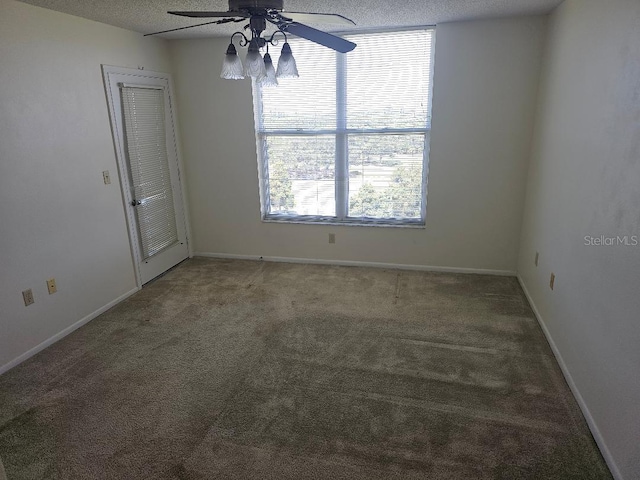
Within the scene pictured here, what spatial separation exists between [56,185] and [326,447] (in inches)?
105

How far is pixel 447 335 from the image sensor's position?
3045mm

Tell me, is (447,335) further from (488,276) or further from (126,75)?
(126,75)

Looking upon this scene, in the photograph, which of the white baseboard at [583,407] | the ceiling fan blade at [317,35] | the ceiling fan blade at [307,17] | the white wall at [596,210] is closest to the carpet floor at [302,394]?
the white baseboard at [583,407]

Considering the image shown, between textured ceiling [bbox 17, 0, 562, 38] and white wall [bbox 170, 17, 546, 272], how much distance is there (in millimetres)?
344

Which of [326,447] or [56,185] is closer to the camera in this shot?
[326,447]

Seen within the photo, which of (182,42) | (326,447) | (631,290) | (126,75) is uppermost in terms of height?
(182,42)

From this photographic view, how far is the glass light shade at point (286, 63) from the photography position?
213 centimetres

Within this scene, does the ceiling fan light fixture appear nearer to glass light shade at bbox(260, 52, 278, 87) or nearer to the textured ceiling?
glass light shade at bbox(260, 52, 278, 87)

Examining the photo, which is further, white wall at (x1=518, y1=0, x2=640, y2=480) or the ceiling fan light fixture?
the ceiling fan light fixture

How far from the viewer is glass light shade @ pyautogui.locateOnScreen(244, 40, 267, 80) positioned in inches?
80.9

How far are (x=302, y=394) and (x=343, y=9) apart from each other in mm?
2685

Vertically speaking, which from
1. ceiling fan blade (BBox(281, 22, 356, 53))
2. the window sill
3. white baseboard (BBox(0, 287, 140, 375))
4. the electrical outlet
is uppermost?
ceiling fan blade (BBox(281, 22, 356, 53))

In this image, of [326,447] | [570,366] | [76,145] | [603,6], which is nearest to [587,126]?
[603,6]

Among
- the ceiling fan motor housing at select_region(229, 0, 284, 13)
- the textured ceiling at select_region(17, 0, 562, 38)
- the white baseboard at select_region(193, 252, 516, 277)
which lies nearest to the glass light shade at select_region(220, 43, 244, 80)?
the ceiling fan motor housing at select_region(229, 0, 284, 13)
